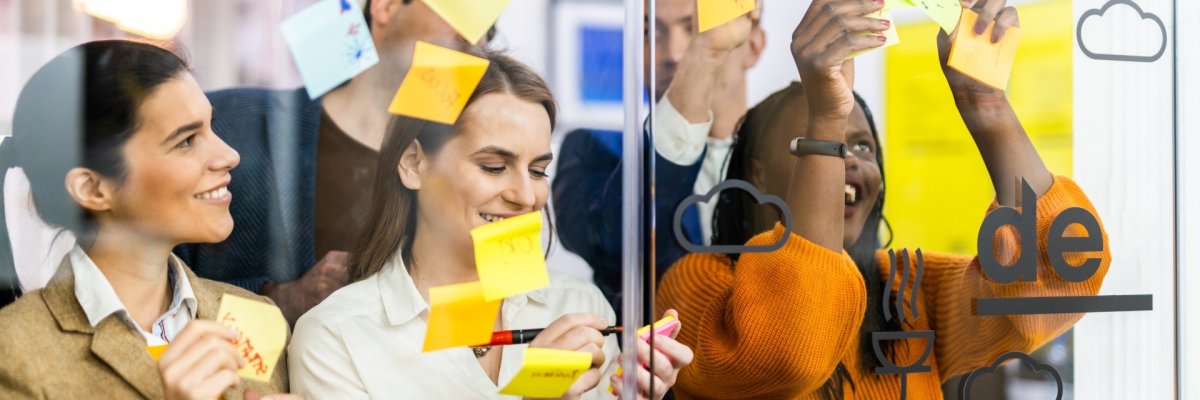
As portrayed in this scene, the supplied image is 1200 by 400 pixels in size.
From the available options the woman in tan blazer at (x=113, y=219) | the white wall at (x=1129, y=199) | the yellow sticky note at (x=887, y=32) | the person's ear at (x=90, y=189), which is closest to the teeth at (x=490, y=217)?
the woman in tan blazer at (x=113, y=219)

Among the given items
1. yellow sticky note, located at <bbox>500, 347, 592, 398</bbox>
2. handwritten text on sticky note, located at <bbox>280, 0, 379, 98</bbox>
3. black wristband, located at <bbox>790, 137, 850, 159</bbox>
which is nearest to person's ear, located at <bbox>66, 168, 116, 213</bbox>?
handwritten text on sticky note, located at <bbox>280, 0, 379, 98</bbox>

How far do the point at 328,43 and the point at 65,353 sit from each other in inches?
20.3

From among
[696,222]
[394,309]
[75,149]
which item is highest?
[75,149]

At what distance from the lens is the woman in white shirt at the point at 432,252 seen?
1.46 meters

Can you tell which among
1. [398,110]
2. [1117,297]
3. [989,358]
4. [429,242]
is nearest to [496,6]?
[398,110]

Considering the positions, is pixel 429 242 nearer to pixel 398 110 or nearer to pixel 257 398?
pixel 398 110

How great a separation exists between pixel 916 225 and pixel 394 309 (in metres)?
0.92

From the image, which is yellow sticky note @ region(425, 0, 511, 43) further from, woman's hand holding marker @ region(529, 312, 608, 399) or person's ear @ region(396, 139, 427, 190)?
woman's hand holding marker @ region(529, 312, 608, 399)

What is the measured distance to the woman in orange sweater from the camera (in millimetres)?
1708

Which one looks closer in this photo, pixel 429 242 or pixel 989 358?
pixel 429 242

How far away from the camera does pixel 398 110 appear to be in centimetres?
145

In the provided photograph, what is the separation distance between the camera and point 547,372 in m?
1.52

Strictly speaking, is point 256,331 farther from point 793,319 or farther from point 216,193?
point 793,319

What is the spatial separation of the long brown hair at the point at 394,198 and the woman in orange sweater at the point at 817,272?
0.44 meters
